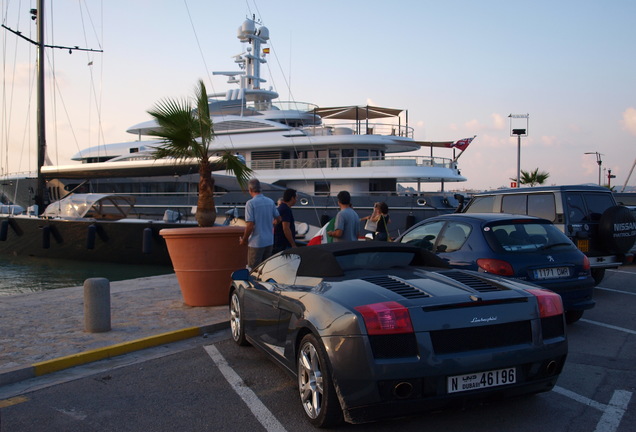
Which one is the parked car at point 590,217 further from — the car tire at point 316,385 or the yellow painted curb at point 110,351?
the car tire at point 316,385

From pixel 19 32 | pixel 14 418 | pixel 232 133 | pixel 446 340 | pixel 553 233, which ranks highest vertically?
pixel 19 32

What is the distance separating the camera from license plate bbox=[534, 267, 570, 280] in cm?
627

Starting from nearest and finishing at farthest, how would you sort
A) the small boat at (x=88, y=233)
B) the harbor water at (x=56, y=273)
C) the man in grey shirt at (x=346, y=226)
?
1. the man in grey shirt at (x=346, y=226)
2. the harbor water at (x=56, y=273)
3. the small boat at (x=88, y=233)

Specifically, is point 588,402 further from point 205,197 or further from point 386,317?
point 205,197

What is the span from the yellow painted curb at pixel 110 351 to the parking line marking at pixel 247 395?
2.16ft

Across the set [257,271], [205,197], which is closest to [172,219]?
[205,197]

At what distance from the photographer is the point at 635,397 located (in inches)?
170

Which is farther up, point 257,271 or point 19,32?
point 19,32

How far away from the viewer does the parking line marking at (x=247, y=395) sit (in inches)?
152

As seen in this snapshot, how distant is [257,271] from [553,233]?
3740 millimetres

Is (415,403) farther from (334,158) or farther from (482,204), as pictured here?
(334,158)

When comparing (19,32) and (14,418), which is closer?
(14,418)

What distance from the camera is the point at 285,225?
28.5 feet

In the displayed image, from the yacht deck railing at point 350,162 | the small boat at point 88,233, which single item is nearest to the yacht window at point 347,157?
the yacht deck railing at point 350,162
